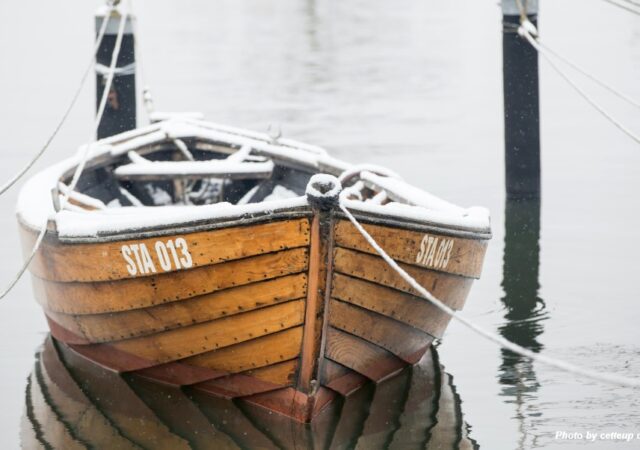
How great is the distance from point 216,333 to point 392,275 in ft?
3.71

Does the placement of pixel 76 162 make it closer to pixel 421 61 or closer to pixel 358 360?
pixel 358 360

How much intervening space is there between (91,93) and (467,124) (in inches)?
324

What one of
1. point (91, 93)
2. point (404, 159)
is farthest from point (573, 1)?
point (404, 159)

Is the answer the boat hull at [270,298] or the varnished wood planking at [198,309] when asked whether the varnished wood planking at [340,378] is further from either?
the varnished wood planking at [198,309]

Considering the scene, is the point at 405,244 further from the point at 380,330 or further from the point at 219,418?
the point at 219,418

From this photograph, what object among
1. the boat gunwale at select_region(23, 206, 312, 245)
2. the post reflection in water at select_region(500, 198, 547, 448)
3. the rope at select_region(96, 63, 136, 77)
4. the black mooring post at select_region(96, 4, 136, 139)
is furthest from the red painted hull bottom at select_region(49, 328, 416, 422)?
the rope at select_region(96, 63, 136, 77)

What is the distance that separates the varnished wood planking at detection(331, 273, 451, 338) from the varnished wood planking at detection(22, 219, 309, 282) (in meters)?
0.40

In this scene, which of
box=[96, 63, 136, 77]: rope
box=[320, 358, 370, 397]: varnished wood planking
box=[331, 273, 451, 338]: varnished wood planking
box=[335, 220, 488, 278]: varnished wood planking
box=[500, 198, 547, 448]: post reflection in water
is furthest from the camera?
box=[96, 63, 136, 77]: rope

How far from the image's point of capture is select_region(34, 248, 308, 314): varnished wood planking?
7.08 metres

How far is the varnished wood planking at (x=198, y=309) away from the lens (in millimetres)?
7141

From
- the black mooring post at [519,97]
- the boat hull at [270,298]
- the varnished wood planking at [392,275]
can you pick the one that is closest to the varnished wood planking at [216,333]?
the boat hull at [270,298]

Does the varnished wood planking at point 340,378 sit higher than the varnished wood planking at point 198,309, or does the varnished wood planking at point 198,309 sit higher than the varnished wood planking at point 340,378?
the varnished wood planking at point 198,309

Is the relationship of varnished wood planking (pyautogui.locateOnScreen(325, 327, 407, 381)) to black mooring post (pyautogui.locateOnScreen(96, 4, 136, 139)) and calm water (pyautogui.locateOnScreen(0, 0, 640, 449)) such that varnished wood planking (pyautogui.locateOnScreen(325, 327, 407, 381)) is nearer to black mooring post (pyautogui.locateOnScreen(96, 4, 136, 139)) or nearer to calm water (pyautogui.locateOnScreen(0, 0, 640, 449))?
calm water (pyautogui.locateOnScreen(0, 0, 640, 449))

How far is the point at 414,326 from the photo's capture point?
25.6 feet
